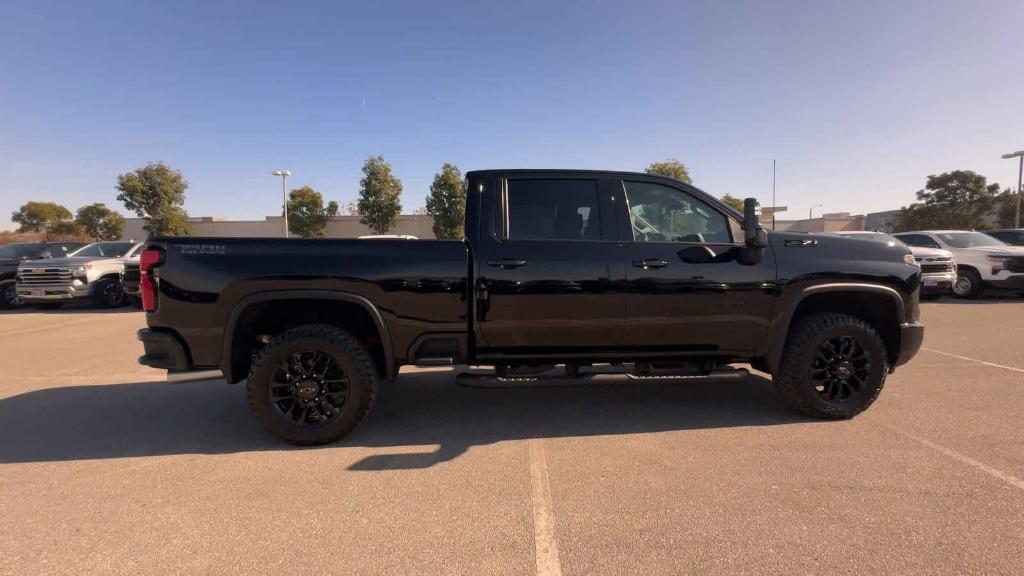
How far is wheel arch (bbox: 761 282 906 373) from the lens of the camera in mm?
3715

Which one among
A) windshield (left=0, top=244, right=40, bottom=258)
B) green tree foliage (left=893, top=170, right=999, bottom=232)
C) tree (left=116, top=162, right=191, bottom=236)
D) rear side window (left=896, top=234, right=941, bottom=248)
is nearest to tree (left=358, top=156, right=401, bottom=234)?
tree (left=116, top=162, right=191, bottom=236)

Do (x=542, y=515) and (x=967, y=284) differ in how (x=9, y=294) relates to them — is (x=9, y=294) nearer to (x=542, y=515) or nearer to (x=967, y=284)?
(x=542, y=515)

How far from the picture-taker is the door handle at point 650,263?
3.55 meters

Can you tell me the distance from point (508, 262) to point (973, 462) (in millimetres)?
3264

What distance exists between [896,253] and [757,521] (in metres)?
2.72

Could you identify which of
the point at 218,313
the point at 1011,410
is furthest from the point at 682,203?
the point at 218,313

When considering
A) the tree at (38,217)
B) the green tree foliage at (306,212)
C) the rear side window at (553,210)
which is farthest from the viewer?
the tree at (38,217)

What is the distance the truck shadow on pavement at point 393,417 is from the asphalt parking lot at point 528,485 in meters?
0.02

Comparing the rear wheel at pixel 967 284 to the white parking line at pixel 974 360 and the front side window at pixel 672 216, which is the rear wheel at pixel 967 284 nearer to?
the white parking line at pixel 974 360

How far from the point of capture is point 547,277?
3484 millimetres

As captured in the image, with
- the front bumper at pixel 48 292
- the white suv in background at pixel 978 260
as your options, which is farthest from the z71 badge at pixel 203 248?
the white suv in background at pixel 978 260

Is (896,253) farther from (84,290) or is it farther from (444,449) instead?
(84,290)

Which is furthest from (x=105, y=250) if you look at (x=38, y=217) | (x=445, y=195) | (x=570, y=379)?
(x=38, y=217)

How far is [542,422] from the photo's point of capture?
3.92 metres
